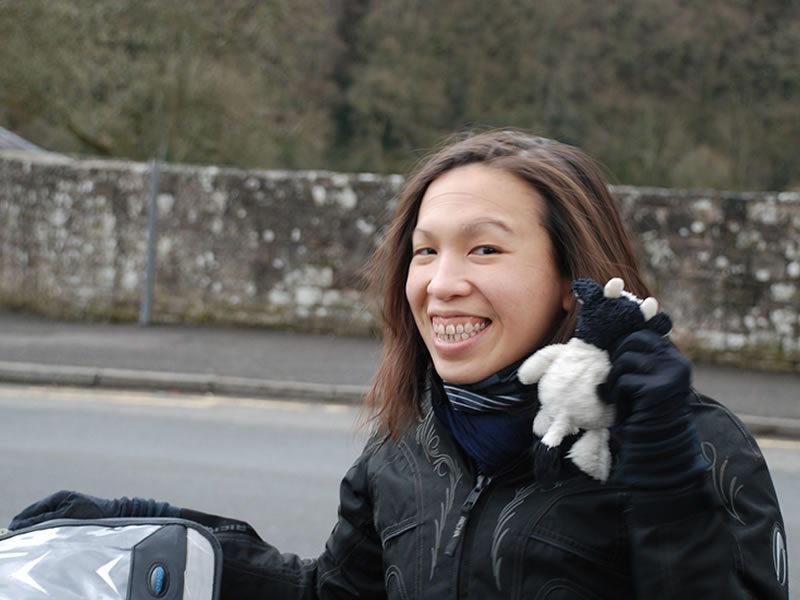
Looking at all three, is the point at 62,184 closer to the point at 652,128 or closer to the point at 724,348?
the point at 724,348

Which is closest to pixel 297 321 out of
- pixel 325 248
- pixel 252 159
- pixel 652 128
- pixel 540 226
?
pixel 325 248

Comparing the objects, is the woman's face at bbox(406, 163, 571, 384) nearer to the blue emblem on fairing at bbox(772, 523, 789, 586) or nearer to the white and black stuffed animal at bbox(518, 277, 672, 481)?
the white and black stuffed animal at bbox(518, 277, 672, 481)

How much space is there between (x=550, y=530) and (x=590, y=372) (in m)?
0.28

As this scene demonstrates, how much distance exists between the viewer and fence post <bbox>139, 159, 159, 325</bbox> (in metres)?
10.5

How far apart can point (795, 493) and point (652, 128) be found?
A: 102 feet

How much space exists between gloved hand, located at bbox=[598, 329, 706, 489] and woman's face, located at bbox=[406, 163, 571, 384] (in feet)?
1.08

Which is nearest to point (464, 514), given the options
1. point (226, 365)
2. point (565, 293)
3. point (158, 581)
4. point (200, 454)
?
point (565, 293)

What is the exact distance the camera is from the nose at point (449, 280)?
145cm

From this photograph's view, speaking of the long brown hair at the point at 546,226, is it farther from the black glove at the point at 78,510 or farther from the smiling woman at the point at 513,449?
the black glove at the point at 78,510

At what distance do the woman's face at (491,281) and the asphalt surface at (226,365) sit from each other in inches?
255

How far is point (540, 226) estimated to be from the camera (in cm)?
147

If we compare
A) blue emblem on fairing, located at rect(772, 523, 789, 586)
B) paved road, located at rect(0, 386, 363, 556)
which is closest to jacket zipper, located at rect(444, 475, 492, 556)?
blue emblem on fairing, located at rect(772, 523, 789, 586)

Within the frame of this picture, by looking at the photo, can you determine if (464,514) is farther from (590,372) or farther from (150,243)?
(150,243)

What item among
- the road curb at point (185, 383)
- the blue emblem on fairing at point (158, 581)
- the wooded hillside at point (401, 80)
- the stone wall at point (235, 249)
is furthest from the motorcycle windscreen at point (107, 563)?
the wooded hillside at point (401, 80)
